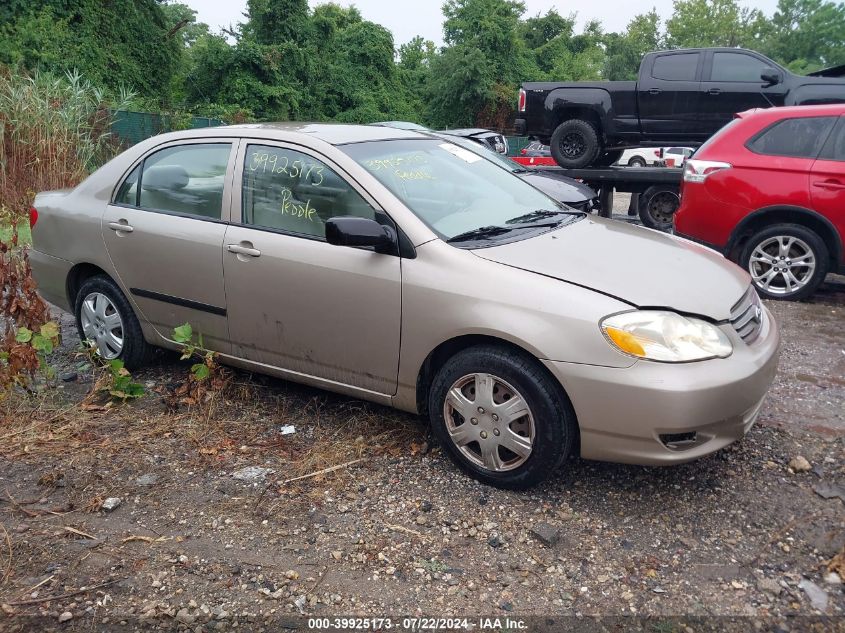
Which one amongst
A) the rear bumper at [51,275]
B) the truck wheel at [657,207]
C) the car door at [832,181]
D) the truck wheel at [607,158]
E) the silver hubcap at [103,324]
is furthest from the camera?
the truck wheel at [607,158]

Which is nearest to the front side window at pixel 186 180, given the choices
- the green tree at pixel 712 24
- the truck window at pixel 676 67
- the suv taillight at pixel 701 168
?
the suv taillight at pixel 701 168

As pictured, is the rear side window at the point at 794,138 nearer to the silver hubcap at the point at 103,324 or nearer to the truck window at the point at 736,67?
the truck window at the point at 736,67

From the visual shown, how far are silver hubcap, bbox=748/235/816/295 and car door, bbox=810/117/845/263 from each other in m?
0.32

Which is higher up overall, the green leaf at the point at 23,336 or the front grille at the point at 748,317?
the front grille at the point at 748,317

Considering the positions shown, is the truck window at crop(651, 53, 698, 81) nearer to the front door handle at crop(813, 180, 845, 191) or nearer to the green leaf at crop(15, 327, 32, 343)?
the front door handle at crop(813, 180, 845, 191)

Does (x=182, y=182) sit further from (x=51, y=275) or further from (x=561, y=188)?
(x=561, y=188)

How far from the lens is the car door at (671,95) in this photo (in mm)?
11438

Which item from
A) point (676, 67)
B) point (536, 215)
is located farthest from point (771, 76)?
point (536, 215)

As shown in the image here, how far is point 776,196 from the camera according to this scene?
6.34 m

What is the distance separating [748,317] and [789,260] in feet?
11.8

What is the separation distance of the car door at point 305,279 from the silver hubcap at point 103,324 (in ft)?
3.59

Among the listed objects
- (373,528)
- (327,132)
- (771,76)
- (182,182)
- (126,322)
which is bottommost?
(373,528)

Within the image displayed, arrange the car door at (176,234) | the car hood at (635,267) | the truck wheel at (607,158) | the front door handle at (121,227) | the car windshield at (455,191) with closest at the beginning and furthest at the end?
the car hood at (635,267) < the car windshield at (455,191) < the car door at (176,234) < the front door handle at (121,227) < the truck wheel at (607,158)

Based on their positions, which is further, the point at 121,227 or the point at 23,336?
the point at 121,227
